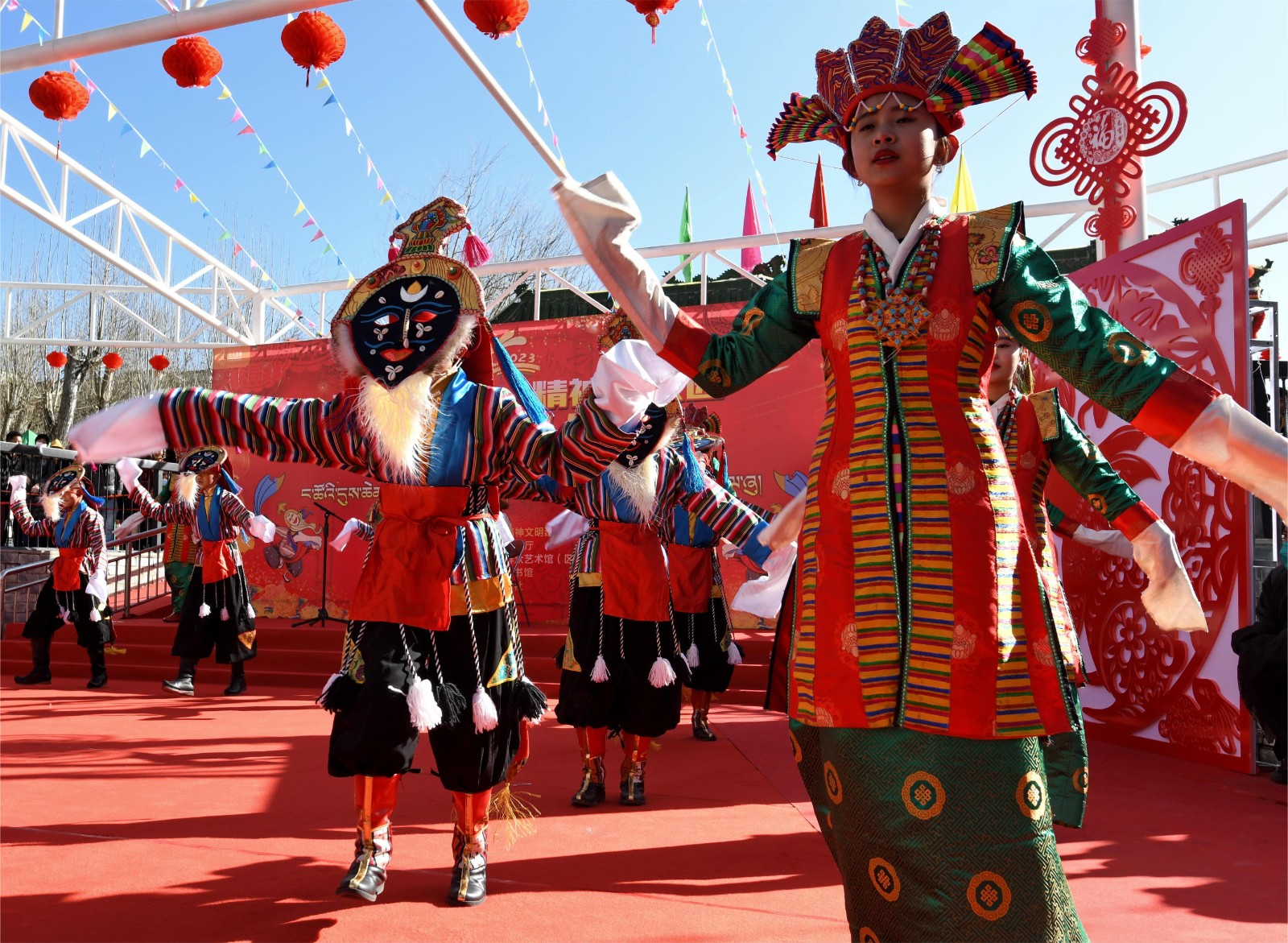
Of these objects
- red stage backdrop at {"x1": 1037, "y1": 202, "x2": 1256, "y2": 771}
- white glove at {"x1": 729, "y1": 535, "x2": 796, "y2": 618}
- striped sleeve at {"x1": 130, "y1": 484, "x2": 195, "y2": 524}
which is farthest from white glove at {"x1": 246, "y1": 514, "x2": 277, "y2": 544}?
red stage backdrop at {"x1": 1037, "y1": 202, "x2": 1256, "y2": 771}

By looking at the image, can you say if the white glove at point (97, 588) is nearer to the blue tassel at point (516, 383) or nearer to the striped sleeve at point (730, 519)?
the striped sleeve at point (730, 519)

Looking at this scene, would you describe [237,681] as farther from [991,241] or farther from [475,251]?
[991,241]

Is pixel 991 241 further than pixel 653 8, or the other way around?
pixel 653 8

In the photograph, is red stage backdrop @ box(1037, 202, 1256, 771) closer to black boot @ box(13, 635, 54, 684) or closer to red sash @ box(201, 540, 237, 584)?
red sash @ box(201, 540, 237, 584)

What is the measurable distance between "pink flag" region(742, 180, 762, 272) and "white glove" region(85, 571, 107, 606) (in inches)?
257

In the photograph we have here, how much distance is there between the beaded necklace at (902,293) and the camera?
1771 mm

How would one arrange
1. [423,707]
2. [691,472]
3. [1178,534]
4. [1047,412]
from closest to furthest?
[423,707], [1047,412], [691,472], [1178,534]

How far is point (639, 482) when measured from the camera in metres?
4.68

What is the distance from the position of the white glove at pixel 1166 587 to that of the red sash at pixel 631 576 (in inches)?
114

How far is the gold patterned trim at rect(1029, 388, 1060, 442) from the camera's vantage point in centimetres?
313

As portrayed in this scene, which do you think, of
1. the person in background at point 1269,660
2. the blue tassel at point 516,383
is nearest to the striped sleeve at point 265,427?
the blue tassel at point 516,383

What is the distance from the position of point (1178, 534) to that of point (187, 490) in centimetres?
740

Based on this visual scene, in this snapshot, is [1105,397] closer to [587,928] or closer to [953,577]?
[953,577]

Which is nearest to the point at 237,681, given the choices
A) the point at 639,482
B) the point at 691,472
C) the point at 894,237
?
the point at 639,482
